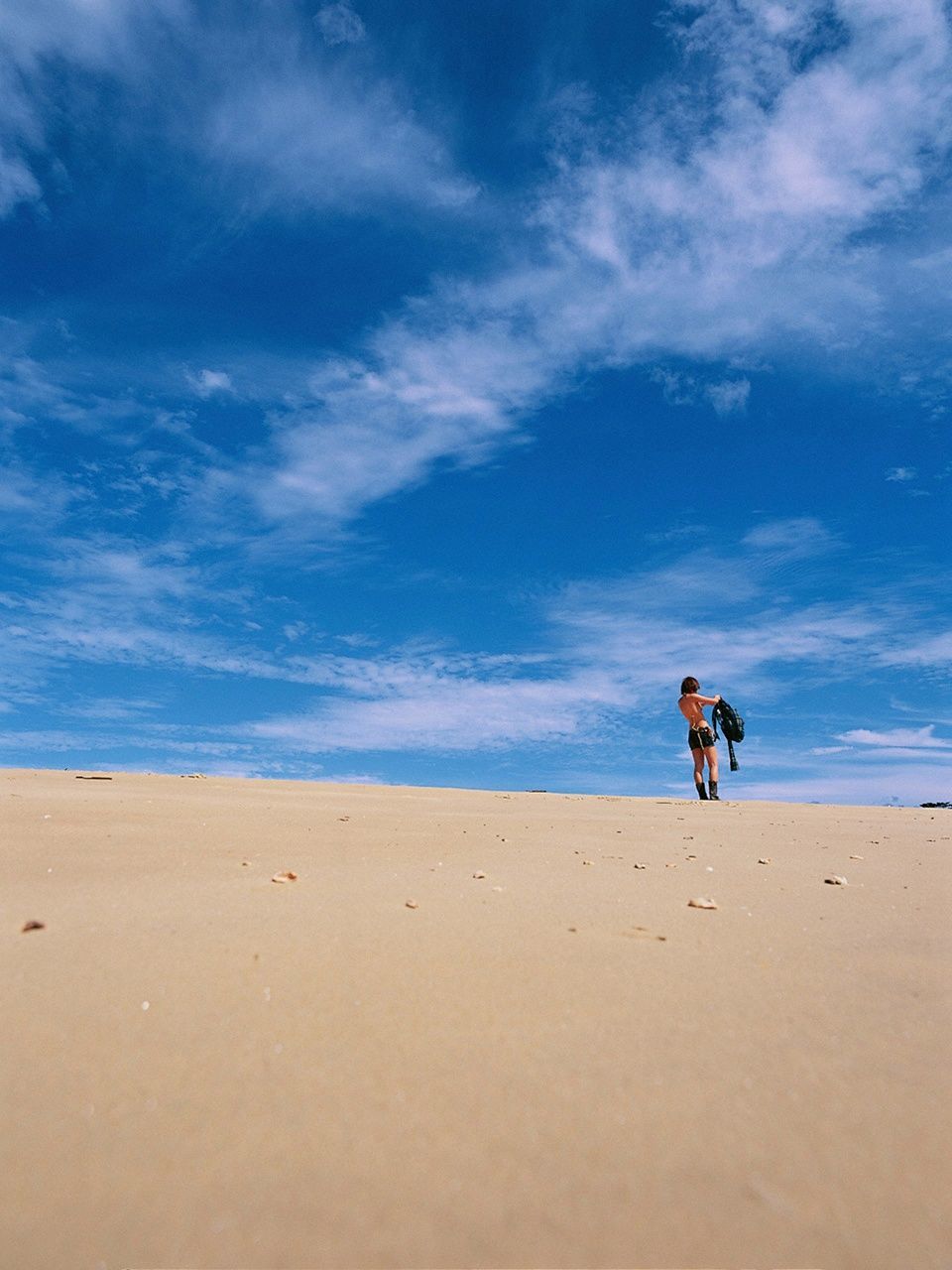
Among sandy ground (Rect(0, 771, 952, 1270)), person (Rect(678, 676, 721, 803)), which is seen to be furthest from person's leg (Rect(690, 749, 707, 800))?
sandy ground (Rect(0, 771, 952, 1270))

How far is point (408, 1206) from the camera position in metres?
1.12

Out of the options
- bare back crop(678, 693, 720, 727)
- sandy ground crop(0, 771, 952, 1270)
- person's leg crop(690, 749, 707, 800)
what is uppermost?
bare back crop(678, 693, 720, 727)

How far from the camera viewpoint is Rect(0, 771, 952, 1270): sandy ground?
1.09 m

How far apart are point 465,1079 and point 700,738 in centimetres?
1374

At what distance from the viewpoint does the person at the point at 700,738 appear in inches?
562

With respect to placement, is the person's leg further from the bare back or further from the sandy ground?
the sandy ground

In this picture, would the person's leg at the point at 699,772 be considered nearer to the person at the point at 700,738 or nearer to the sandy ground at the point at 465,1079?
the person at the point at 700,738

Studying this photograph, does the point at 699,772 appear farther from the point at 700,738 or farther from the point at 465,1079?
the point at 465,1079

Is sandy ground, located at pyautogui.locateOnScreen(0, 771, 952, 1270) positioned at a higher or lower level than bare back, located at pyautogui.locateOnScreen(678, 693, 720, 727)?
lower

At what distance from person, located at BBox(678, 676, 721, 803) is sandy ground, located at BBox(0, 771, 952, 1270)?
11.7 metres

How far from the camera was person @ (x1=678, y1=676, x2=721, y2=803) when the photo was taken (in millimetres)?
14281

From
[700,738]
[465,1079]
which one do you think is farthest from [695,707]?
[465,1079]

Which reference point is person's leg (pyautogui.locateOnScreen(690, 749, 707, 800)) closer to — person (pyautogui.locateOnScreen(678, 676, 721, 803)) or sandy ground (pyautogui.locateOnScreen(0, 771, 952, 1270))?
person (pyautogui.locateOnScreen(678, 676, 721, 803))

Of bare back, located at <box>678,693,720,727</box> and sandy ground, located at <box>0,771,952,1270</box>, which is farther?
bare back, located at <box>678,693,720,727</box>
